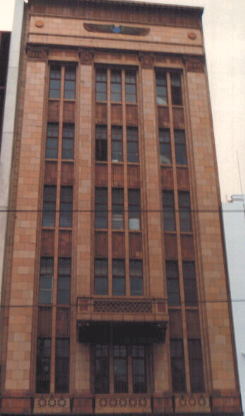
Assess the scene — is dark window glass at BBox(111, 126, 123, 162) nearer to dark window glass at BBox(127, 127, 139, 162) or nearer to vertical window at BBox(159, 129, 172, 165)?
dark window glass at BBox(127, 127, 139, 162)

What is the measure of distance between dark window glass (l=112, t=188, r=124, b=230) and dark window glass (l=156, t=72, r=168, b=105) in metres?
7.05

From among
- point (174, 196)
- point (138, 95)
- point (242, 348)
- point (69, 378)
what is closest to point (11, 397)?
point (69, 378)

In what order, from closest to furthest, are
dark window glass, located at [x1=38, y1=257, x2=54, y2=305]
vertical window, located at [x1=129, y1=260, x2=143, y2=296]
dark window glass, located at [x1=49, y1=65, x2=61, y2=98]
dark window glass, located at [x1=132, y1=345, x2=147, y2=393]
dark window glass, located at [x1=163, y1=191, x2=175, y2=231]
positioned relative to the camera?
1. dark window glass, located at [x1=132, y1=345, x2=147, y2=393]
2. dark window glass, located at [x1=38, y1=257, x2=54, y2=305]
3. vertical window, located at [x1=129, y1=260, x2=143, y2=296]
4. dark window glass, located at [x1=163, y1=191, x2=175, y2=231]
5. dark window glass, located at [x1=49, y1=65, x2=61, y2=98]

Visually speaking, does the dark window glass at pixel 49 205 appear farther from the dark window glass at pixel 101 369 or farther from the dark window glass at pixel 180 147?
the dark window glass at pixel 180 147

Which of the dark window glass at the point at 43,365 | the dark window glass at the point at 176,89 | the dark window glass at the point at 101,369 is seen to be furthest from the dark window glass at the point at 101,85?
the dark window glass at the point at 101,369

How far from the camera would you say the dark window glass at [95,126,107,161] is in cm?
2891

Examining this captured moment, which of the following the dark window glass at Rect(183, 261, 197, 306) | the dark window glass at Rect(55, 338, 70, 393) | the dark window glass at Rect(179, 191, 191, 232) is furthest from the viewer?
the dark window glass at Rect(179, 191, 191, 232)

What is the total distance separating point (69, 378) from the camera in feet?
78.0

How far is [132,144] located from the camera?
97.2 feet

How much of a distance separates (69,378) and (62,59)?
19399 mm

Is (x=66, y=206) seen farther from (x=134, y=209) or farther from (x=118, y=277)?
(x=118, y=277)

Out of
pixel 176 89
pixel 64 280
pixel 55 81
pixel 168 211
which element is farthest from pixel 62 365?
pixel 176 89

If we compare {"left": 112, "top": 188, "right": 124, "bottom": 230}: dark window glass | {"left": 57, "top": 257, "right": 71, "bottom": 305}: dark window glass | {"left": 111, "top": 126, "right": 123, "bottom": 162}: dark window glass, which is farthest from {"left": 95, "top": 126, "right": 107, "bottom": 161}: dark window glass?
{"left": 57, "top": 257, "right": 71, "bottom": 305}: dark window glass

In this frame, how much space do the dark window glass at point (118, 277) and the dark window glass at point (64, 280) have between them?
2405mm
